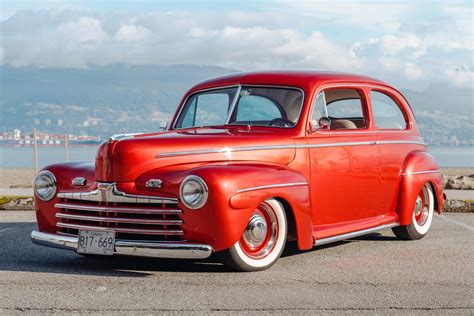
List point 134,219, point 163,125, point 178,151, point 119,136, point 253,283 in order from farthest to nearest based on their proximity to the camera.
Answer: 1. point 163,125
2. point 119,136
3. point 178,151
4. point 134,219
5. point 253,283

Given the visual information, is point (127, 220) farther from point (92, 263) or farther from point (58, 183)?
point (58, 183)

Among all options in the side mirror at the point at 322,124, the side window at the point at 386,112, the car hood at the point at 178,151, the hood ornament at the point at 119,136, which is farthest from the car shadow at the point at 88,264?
the side window at the point at 386,112

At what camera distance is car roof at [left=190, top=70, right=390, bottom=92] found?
25.9 feet

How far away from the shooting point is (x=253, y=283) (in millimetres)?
6133

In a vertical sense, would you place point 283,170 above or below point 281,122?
below

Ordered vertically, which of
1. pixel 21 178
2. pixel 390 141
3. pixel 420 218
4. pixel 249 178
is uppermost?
pixel 390 141

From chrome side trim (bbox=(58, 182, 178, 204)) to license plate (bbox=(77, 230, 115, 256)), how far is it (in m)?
0.29

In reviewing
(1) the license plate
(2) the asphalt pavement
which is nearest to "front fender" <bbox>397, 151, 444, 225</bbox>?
(2) the asphalt pavement

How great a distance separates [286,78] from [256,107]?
1.53 feet

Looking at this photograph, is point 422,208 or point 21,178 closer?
point 422,208

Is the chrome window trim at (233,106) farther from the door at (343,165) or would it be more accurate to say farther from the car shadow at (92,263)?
the car shadow at (92,263)

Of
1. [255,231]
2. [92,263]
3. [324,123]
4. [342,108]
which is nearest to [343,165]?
[324,123]

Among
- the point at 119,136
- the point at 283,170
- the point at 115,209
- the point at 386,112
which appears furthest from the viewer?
the point at 386,112

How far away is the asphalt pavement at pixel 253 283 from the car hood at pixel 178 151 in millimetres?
908
